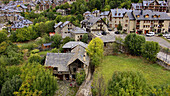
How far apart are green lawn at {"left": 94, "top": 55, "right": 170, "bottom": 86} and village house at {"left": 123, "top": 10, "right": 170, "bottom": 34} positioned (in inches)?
664

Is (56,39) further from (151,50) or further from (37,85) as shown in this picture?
(37,85)

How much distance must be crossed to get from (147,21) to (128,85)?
4068 centimetres

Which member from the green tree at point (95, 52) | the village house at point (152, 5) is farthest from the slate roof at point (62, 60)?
the village house at point (152, 5)

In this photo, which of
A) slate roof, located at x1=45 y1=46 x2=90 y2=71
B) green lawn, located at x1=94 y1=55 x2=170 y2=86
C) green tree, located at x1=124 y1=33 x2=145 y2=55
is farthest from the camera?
green tree, located at x1=124 y1=33 x2=145 y2=55

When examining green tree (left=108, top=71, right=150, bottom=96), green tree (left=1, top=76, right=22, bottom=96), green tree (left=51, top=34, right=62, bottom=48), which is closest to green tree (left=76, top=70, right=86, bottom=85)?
green tree (left=1, top=76, right=22, bottom=96)

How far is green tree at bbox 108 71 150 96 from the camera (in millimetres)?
16656

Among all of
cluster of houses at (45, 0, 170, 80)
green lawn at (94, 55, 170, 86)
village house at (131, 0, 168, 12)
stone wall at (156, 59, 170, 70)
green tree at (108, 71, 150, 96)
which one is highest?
village house at (131, 0, 168, 12)

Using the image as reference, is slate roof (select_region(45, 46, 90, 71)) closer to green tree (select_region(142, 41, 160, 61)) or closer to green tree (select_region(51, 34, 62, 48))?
green tree (select_region(142, 41, 160, 61))

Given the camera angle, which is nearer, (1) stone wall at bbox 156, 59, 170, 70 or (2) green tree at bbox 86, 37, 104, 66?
(1) stone wall at bbox 156, 59, 170, 70

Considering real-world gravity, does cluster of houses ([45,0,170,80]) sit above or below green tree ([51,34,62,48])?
above

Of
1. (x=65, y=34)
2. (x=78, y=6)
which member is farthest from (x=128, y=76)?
(x=78, y=6)

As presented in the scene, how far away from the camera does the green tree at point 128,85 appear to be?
1666 centimetres

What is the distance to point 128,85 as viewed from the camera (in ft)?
55.1

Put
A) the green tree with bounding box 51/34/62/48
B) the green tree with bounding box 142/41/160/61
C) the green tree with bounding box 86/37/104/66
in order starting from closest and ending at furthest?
the green tree with bounding box 86/37/104/66
the green tree with bounding box 142/41/160/61
the green tree with bounding box 51/34/62/48
